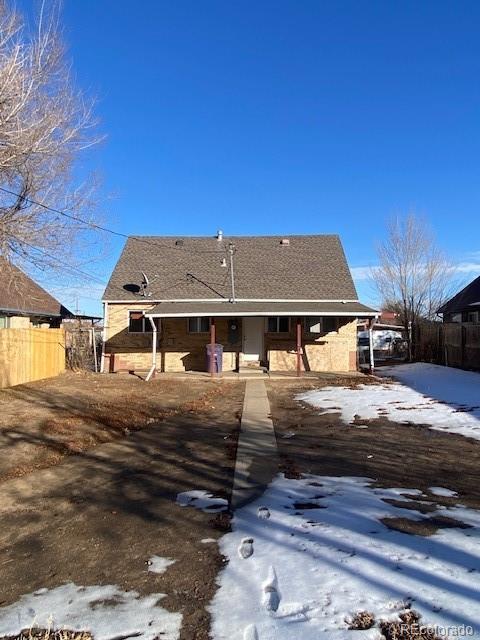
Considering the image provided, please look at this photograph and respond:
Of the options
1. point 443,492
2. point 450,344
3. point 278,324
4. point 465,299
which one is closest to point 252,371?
point 278,324

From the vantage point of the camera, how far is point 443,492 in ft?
17.9

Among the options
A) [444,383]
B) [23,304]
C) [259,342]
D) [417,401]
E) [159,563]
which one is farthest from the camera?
[23,304]

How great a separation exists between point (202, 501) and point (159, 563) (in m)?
1.52

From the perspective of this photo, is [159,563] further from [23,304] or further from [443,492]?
[23,304]

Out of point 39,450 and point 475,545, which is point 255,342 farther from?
point 475,545

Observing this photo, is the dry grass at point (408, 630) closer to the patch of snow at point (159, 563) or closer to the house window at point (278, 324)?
the patch of snow at point (159, 563)

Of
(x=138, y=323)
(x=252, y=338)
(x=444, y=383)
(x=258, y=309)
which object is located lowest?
(x=444, y=383)

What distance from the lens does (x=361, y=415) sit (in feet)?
35.4

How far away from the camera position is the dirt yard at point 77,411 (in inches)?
319

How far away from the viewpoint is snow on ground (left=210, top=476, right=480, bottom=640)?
3035 millimetres

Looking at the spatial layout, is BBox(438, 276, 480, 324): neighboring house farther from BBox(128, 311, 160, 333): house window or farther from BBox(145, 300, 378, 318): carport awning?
BBox(128, 311, 160, 333): house window

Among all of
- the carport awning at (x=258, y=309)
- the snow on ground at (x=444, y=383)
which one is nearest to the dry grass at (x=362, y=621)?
the snow on ground at (x=444, y=383)

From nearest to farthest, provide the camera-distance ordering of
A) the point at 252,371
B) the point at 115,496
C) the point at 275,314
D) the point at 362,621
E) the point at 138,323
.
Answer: the point at 362,621 → the point at 115,496 → the point at 275,314 → the point at 252,371 → the point at 138,323

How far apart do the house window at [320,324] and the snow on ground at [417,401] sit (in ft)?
13.2
